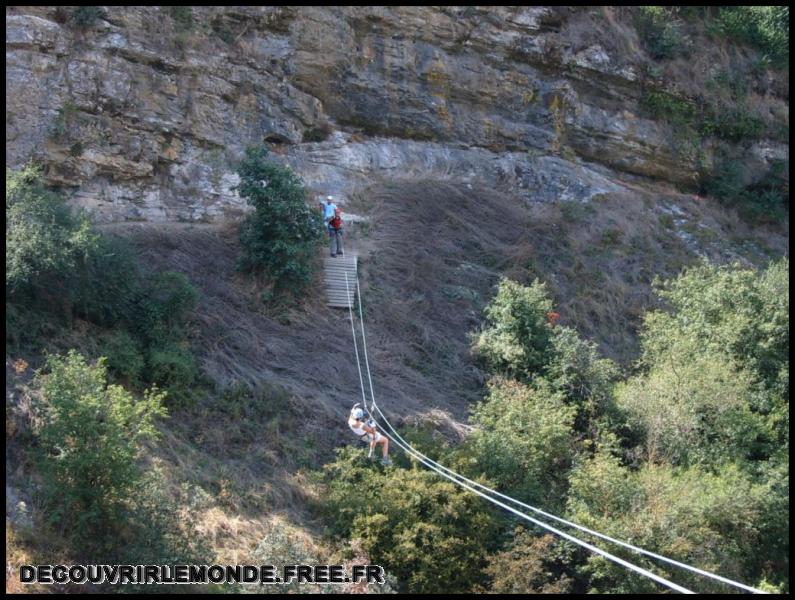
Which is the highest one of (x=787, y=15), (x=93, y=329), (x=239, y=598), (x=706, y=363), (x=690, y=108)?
(x=787, y=15)

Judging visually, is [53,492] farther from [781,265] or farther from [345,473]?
[781,265]

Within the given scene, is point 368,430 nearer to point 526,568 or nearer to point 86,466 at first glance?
point 526,568

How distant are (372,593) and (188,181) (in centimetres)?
1194

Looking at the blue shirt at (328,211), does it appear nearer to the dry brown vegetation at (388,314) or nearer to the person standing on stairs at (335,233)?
the person standing on stairs at (335,233)

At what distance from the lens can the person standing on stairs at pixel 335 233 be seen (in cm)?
2128

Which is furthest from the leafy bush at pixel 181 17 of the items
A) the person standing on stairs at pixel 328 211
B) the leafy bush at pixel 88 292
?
the leafy bush at pixel 88 292

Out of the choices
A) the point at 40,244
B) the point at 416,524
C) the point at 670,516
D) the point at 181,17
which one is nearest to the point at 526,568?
the point at 416,524

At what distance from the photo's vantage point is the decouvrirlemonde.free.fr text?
41.1ft

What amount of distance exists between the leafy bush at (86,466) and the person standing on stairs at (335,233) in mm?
8872

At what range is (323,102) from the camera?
83.6 ft

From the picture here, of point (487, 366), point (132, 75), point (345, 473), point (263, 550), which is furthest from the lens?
point (132, 75)

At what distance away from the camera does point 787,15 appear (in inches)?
1220

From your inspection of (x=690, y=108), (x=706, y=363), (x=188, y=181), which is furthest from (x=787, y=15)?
(x=188, y=181)

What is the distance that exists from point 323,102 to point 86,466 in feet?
48.6
